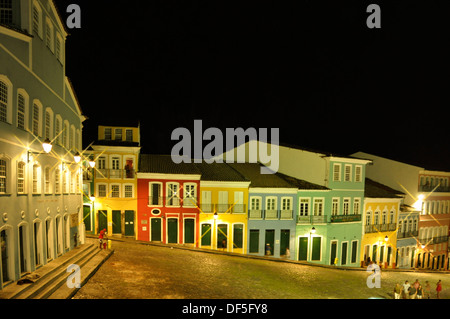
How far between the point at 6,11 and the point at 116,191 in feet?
58.6

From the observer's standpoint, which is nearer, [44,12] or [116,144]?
[44,12]

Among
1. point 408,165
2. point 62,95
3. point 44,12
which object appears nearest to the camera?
point 44,12

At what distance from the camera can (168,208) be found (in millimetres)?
26719

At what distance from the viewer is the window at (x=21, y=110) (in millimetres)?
12242

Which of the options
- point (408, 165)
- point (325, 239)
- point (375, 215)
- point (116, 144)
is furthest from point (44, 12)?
point (408, 165)

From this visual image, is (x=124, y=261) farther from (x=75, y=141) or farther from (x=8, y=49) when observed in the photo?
(x=8, y=49)

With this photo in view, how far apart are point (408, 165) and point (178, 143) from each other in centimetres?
2685

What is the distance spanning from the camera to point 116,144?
2711 cm

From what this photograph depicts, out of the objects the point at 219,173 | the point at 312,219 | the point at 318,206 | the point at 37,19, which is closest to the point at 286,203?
the point at 312,219

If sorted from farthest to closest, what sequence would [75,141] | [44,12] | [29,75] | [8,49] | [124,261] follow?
[75,141], [124,261], [44,12], [29,75], [8,49]

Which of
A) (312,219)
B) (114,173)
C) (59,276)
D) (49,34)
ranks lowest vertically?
(312,219)

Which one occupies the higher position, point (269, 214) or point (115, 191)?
point (115, 191)

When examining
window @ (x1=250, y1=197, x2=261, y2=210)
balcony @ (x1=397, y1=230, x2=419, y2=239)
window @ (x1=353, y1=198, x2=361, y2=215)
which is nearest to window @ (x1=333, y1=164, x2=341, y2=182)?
window @ (x1=353, y1=198, x2=361, y2=215)

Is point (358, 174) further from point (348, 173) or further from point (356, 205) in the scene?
point (356, 205)
